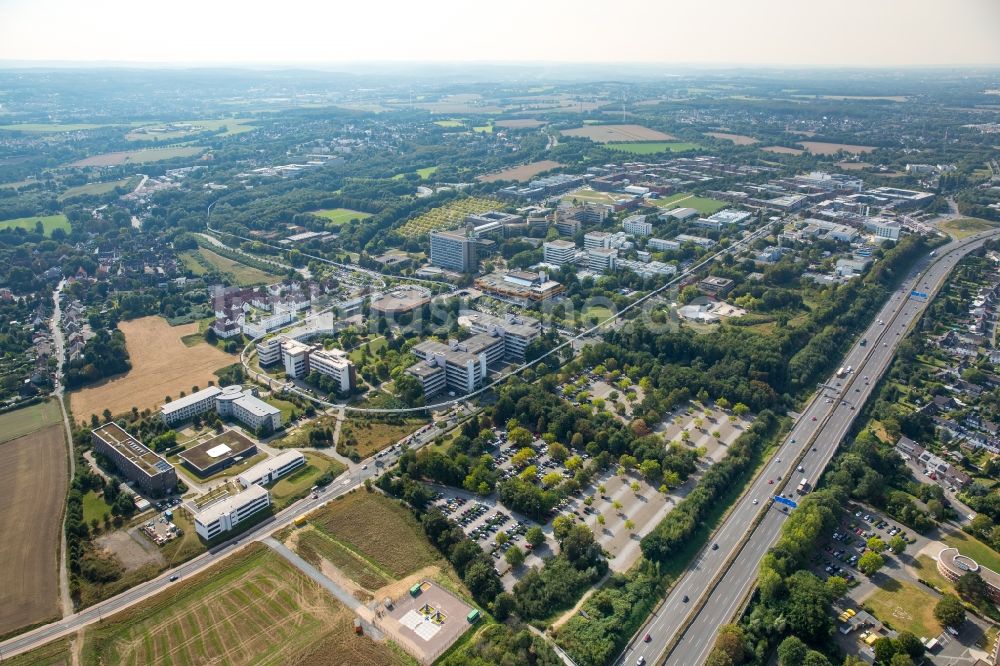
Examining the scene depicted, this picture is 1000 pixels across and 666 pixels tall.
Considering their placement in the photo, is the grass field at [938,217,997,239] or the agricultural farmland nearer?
the grass field at [938,217,997,239]

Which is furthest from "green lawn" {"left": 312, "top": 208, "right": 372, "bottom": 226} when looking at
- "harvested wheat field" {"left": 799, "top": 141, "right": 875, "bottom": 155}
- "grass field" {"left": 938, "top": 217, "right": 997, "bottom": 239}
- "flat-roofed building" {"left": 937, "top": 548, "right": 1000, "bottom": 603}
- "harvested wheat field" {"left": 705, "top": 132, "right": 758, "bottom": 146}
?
"harvested wheat field" {"left": 799, "top": 141, "right": 875, "bottom": 155}

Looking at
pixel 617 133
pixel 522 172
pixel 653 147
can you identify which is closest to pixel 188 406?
pixel 522 172

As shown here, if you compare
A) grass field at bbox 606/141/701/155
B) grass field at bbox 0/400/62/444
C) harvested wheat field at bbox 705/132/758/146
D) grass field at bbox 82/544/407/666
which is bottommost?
grass field at bbox 0/400/62/444

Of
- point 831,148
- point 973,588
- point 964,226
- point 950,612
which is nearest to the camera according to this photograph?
point 950,612

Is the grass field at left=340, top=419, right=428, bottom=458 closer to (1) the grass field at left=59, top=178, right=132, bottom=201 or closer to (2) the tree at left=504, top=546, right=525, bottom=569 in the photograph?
(2) the tree at left=504, top=546, right=525, bottom=569

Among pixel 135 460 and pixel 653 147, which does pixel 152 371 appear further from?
pixel 653 147

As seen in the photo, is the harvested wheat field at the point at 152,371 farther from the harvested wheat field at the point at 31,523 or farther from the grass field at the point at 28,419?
the harvested wheat field at the point at 31,523
